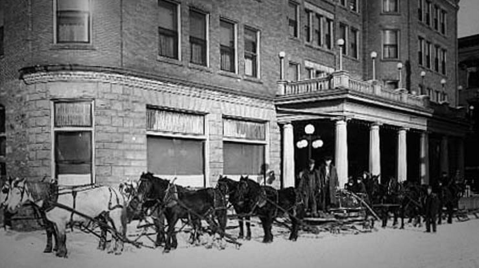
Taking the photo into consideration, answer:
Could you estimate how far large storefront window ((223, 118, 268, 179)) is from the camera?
65.5ft

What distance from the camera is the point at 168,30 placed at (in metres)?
17.5

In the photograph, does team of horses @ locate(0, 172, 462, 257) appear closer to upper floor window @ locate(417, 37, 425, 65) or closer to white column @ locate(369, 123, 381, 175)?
white column @ locate(369, 123, 381, 175)

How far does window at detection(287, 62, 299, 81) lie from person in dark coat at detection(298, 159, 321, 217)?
33.1ft

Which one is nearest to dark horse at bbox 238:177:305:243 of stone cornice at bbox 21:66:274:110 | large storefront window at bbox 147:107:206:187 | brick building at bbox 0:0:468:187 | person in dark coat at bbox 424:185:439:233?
person in dark coat at bbox 424:185:439:233

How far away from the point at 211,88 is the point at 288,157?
4794mm

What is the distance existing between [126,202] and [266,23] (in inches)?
518

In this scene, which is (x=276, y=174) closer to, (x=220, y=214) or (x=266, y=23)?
(x=266, y=23)

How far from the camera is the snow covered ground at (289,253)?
26.3 ft

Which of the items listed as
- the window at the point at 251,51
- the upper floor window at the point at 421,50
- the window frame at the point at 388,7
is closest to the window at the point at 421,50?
the upper floor window at the point at 421,50

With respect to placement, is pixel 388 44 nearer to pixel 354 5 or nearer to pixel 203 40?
pixel 354 5

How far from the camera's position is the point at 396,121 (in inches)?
921

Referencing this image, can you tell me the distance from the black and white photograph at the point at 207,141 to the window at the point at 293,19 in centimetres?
5

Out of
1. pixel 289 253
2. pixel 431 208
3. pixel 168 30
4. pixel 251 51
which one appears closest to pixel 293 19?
pixel 251 51

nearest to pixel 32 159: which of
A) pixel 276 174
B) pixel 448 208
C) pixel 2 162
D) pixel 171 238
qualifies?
pixel 2 162
